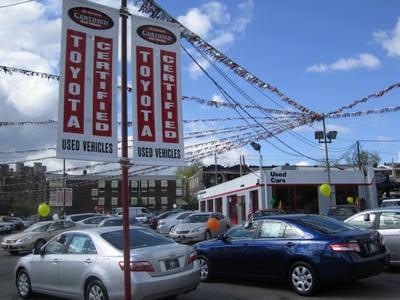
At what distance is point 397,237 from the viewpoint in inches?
464

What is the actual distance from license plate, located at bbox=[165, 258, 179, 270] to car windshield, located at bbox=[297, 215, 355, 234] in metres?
2.84

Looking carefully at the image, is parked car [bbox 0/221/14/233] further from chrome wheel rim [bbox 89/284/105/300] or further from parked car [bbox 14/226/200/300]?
chrome wheel rim [bbox 89/284/105/300]

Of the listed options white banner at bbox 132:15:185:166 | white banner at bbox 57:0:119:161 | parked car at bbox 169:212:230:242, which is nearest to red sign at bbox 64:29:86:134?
white banner at bbox 57:0:119:161

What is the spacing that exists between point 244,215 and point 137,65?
127 feet

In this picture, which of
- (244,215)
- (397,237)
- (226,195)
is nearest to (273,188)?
(244,215)

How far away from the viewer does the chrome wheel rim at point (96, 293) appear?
8453mm

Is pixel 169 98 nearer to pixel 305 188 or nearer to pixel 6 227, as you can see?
pixel 305 188

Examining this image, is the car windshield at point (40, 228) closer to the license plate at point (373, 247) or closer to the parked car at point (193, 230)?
the parked car at point (193, 230)

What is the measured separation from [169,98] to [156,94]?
0.21 m

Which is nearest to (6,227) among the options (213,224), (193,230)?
(193,230)

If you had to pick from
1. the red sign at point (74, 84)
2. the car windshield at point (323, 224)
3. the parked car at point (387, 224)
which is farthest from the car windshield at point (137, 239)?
the parked car at point (387, 224)

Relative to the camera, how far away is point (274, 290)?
10.5 m

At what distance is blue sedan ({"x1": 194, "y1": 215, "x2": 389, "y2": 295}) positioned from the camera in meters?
9.45

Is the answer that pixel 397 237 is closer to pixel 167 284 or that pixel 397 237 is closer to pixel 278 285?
pixel 278 285
